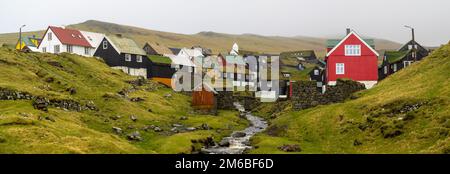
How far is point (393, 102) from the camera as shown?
53.5 m

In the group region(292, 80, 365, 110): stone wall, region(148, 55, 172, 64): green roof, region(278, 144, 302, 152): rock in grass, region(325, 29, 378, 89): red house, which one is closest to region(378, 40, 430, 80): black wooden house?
region(325, 29, 378, 89): red house

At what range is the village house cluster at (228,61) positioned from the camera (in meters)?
97.0

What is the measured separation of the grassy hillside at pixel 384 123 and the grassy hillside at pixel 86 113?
31.3 feet

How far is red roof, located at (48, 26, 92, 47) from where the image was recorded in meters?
132

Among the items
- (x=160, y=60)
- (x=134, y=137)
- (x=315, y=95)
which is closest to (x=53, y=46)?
(x=160, y=60)

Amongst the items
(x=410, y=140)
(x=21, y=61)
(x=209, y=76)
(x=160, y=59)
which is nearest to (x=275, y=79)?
(x=209, y=76)

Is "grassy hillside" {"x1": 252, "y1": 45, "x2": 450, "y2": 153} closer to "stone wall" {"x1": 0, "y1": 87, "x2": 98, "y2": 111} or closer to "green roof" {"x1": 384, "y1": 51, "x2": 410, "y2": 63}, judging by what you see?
"stone wall" {"x1": 0, "y1": 87, "x2": 98, "y2": 111}

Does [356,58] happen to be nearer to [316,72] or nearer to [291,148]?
[316,72]

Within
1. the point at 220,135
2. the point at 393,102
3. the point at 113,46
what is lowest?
the point at 220,135

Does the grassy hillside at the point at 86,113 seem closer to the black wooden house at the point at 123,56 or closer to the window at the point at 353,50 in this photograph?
the black wooden house at the point at 123,56

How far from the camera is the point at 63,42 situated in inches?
5143

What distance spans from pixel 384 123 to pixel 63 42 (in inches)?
4028
